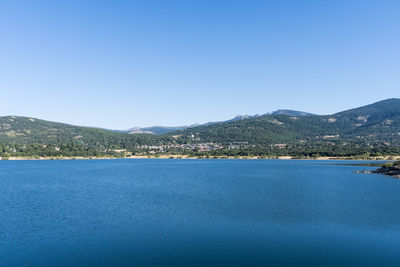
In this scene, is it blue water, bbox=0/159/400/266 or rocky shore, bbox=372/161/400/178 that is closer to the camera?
blue water, bbox=0/159/400/266

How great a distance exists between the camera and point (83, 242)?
96.4 feet

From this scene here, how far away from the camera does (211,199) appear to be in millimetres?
53531

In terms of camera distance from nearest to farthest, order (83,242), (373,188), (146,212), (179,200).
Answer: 1. (83,242)
2. (146,212)
3. (179,200)
4. (373,188)

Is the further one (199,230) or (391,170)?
(391,170)

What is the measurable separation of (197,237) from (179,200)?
2185 centimetres

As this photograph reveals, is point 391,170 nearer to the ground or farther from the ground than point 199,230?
nearer to the ground

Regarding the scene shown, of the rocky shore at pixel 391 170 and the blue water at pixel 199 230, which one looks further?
the rocky shore at pixel 391 170

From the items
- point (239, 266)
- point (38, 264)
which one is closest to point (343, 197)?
point (239, 266)

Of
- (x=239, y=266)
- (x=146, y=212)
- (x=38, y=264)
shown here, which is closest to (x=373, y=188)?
(x=146, y=212)

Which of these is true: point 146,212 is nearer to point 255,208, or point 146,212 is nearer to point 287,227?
point 255,208

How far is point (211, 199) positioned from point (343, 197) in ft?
78.0

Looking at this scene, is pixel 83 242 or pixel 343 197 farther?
pixel 343 197

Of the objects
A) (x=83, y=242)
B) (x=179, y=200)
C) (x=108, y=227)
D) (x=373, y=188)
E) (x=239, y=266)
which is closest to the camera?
(x=239, y=266)

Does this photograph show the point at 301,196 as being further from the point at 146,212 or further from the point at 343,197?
the point at 146,212
